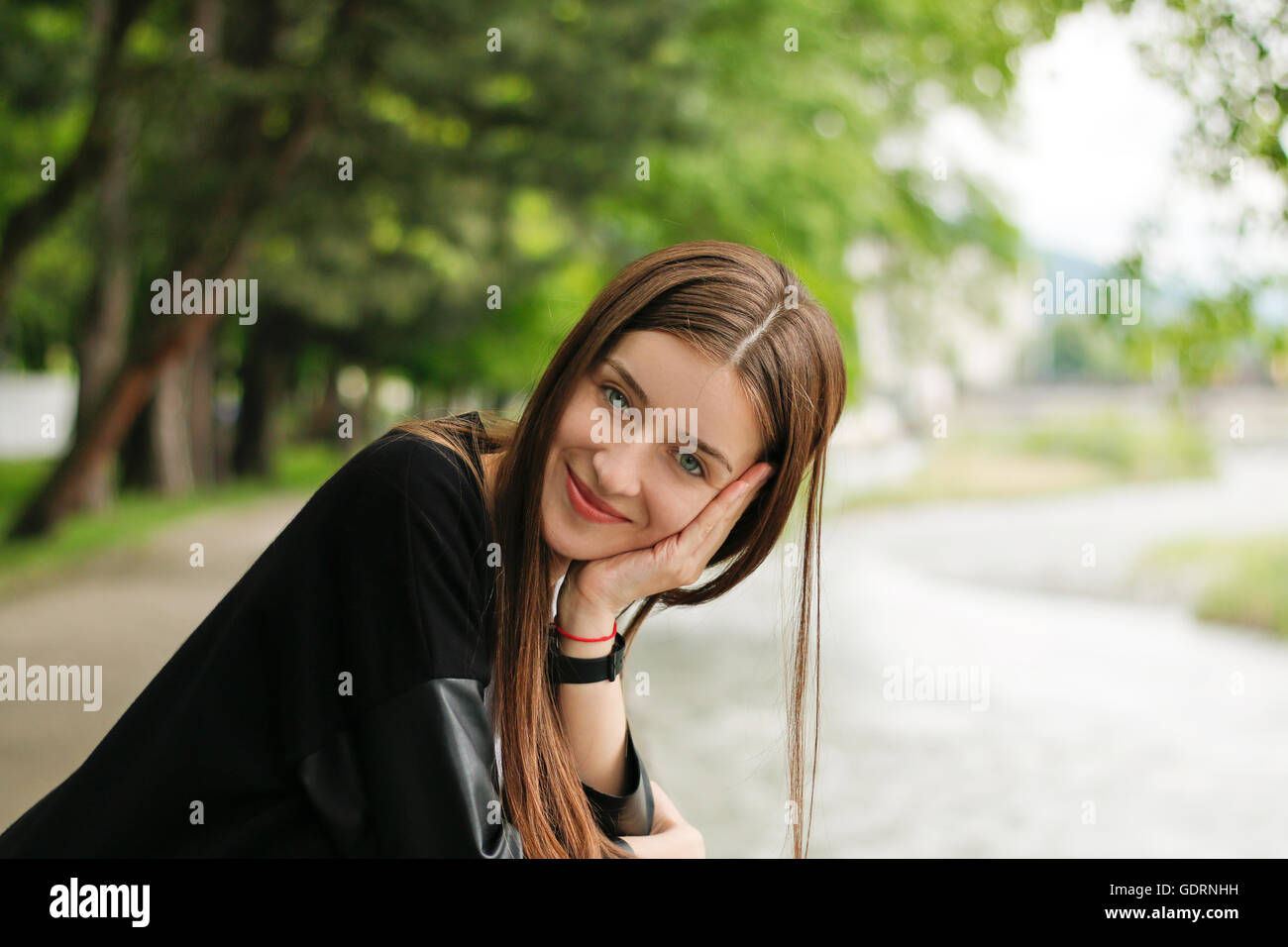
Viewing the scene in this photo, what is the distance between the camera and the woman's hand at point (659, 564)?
2102mm

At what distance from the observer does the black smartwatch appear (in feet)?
6.92

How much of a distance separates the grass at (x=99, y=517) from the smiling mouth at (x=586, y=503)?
602cm

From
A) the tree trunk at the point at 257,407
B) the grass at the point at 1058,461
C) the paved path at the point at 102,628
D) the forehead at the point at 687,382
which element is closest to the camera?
the forehead at the point at 687,382

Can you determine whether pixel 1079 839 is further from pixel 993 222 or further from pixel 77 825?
pixel 993 222

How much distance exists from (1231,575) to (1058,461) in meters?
16.9

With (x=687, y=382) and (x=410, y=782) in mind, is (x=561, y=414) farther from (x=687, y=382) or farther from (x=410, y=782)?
(x=410, y=782)

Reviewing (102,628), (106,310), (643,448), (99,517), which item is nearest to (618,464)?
(643,448)

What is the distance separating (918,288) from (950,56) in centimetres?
523

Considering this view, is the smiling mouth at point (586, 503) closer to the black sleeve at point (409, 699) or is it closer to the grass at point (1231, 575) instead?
the black sleeve at point (409, 699)

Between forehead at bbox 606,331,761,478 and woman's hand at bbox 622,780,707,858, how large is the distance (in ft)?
2.30

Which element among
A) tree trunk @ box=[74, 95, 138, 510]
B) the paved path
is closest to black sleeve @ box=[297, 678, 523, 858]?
the paved path

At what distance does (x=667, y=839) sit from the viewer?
2.14 metres

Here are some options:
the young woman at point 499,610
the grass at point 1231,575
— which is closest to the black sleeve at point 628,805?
the young woman at point 499,610

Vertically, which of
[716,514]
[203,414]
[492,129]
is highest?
[492,129]
